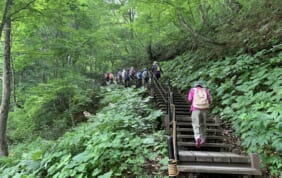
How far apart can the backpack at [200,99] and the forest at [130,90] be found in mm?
876

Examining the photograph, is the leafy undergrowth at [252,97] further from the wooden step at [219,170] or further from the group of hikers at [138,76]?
the group of hikers at [138,76]

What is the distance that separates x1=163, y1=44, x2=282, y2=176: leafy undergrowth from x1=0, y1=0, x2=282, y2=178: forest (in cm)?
3

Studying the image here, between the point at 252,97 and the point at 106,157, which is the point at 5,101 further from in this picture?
the point at 252,97

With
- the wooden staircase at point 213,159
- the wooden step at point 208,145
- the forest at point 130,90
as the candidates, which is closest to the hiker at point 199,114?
the wooden step at point 208,145

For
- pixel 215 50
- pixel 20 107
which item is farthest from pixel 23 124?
pixel 215 50

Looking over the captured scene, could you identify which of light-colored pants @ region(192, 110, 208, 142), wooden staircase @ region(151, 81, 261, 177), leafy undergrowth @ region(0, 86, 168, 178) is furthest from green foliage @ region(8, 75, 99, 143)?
light-colored pants @ region(192, 110, 208, 142)

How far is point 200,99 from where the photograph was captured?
6.20 metres

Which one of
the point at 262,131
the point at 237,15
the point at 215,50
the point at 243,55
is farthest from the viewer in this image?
the point at 237,15

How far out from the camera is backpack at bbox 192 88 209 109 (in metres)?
6.18

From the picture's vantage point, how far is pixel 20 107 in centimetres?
1417

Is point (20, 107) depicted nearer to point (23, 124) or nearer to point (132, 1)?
point (23, 124)

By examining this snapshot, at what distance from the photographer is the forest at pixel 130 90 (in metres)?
4.98

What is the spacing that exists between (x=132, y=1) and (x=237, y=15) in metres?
5.46

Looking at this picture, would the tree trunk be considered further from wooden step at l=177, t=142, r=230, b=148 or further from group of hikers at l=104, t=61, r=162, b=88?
wooden step at l=177, t=142, r=230, b=148
